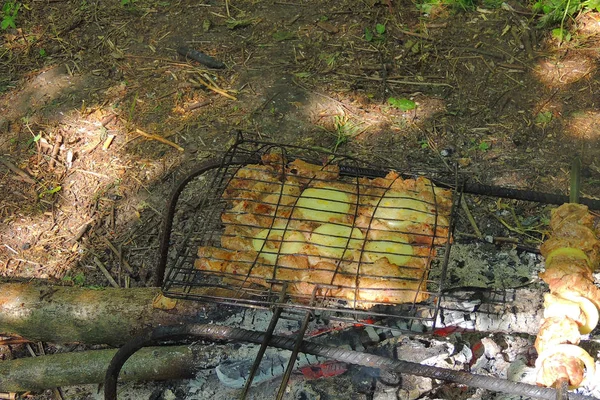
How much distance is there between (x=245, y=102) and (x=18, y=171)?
1.83 metres

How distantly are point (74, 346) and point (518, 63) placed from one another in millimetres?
3951

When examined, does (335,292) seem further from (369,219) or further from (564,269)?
(564,269)

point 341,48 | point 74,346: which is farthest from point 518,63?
point 74,346

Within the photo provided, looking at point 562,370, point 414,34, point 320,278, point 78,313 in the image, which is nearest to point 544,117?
point 414,34

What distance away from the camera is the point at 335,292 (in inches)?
95.7

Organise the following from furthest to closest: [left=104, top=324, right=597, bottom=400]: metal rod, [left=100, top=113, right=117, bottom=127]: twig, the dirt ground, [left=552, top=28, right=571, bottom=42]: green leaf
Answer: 1. [left=552, top=28, right=571, bottom=42]: green leaf
2. [left=100, top=113, right=117, bottom=127]: twig
3. the dirt ground
4. [left=104, top=324, right=597, bottom=400]: metal rod

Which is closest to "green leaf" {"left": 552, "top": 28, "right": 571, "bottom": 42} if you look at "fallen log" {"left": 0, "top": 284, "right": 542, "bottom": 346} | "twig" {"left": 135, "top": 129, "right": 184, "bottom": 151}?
"fallen log" {"left": 0, "top": 284, "right": 542, "bottom": 346}

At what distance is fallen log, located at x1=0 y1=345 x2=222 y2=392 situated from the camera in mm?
2977

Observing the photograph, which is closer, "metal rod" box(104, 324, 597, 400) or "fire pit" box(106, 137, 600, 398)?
"metal rod" box(104, 324, 597, 400)

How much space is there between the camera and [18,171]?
466cm

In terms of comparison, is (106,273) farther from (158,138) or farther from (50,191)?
(158,138)

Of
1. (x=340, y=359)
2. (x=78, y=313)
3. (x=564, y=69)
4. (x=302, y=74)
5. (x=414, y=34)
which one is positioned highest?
(x=414, y=34)

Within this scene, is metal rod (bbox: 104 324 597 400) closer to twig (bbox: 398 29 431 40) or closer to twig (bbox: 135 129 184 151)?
twig (bbox: 135 129 184 151)

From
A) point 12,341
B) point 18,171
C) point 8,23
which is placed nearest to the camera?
point 12,341
